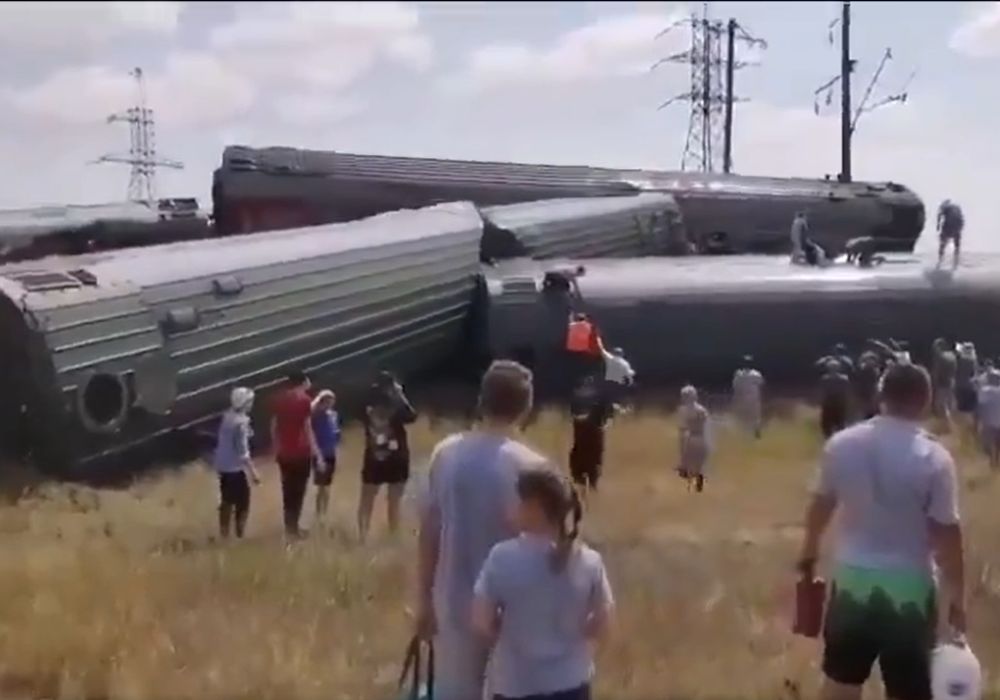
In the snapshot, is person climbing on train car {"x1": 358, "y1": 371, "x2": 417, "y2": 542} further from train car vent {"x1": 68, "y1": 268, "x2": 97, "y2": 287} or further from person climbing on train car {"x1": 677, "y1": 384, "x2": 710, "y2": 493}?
train car vent {"x1": 68, "y1": 268, "x2": 97, "y2": 287}

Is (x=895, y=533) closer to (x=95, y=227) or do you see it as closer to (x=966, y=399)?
(x=966, y=399)

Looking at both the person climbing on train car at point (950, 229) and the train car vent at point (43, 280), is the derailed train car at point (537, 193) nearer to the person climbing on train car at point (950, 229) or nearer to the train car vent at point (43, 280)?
the person climbing on train car at point (950, 229)

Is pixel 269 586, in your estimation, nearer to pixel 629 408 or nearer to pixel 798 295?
pixel 629 408

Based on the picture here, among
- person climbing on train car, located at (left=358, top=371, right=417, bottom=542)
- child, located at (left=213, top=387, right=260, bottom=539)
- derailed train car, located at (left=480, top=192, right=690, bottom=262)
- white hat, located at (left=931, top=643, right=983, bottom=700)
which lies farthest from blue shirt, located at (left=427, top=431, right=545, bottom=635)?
derailed train car, located at (left=480, top=192, right=690, bottom=262)

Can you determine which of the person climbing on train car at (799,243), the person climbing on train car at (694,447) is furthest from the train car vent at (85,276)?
the person climbing on train car at (799,243)

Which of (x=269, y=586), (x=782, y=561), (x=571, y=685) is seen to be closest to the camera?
(x=571, y=685)

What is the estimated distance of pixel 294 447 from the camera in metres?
10.5

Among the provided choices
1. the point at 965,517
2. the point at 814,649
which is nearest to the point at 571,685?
the point at 814,649

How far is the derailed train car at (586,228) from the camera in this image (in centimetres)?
2105

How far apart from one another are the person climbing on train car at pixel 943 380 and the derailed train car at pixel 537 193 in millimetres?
7608

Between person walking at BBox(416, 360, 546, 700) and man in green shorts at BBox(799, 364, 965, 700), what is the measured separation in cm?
103

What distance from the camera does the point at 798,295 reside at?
757 inches

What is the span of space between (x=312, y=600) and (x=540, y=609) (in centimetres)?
374

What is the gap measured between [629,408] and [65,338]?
7.03m
